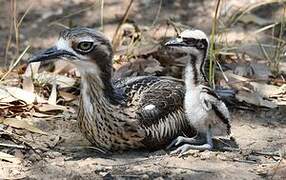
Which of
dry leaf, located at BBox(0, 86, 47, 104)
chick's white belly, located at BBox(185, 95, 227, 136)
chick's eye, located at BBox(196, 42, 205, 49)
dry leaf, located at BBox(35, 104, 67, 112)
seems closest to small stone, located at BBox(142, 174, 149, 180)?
chick's white belly, located at BBox(185, 95, 227, 136)

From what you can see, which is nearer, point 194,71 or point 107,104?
point 107,104

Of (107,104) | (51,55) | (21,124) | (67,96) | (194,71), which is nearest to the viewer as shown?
(51,55)

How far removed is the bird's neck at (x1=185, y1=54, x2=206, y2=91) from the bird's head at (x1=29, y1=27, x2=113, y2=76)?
508 mm

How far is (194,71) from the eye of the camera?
Result: 202 inches

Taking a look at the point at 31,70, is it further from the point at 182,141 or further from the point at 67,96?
the point at 182,141

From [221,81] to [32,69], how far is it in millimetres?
1418

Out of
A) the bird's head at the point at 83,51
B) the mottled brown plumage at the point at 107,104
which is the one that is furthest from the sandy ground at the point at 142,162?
the bird's head at the point at 83,51

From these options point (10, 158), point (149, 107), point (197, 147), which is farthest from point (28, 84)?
point (197, 147)

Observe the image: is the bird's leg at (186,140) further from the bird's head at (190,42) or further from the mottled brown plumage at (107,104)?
the bird's head at (190,42)

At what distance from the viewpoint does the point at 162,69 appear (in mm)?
6262

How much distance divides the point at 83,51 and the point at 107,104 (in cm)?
37

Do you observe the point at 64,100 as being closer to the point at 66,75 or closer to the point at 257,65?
the point at 66,75

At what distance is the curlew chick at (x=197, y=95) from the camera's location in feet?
16.7

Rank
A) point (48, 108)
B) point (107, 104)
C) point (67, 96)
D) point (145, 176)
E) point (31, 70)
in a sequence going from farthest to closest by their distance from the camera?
point (31, 70)
point (67, 96)
point (48, 108)
point (107, 104)
point (145, 176)
